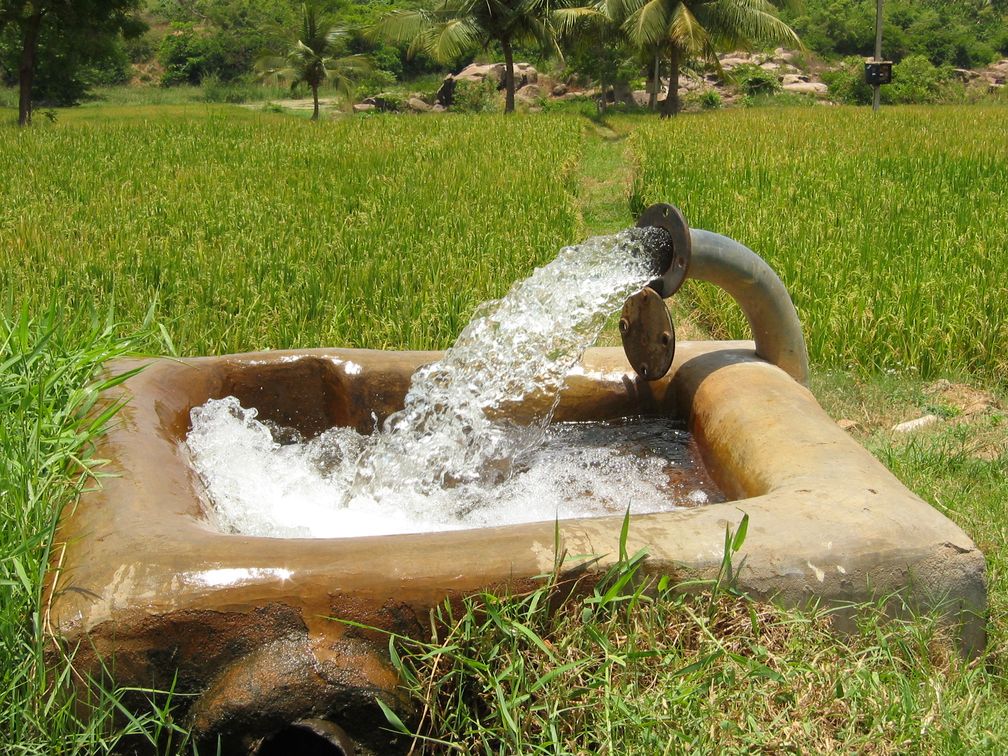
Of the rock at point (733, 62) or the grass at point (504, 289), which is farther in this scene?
the rock at point (733, 62)

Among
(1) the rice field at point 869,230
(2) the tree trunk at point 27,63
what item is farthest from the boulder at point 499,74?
(1) the rice field at point 869,230

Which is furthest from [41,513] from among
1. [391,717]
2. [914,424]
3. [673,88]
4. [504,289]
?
[673,88]

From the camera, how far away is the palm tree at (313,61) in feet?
99.7

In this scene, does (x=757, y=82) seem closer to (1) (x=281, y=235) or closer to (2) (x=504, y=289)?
(1) (x=281, y=235)

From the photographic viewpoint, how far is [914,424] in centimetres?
400

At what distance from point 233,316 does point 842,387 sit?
114 inches

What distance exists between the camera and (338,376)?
3115 mm

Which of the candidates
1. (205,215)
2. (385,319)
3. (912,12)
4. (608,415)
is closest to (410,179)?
(205,215)

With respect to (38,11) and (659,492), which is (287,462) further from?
(38,11)

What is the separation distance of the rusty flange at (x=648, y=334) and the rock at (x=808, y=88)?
41.1 meters

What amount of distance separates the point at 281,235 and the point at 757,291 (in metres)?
4.32

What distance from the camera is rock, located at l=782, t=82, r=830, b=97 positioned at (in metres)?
41.3

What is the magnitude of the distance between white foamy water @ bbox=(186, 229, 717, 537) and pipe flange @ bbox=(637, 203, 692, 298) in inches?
2.2

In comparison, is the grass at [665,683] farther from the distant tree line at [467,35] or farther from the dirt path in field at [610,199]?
the distant tree line at [467,35]
